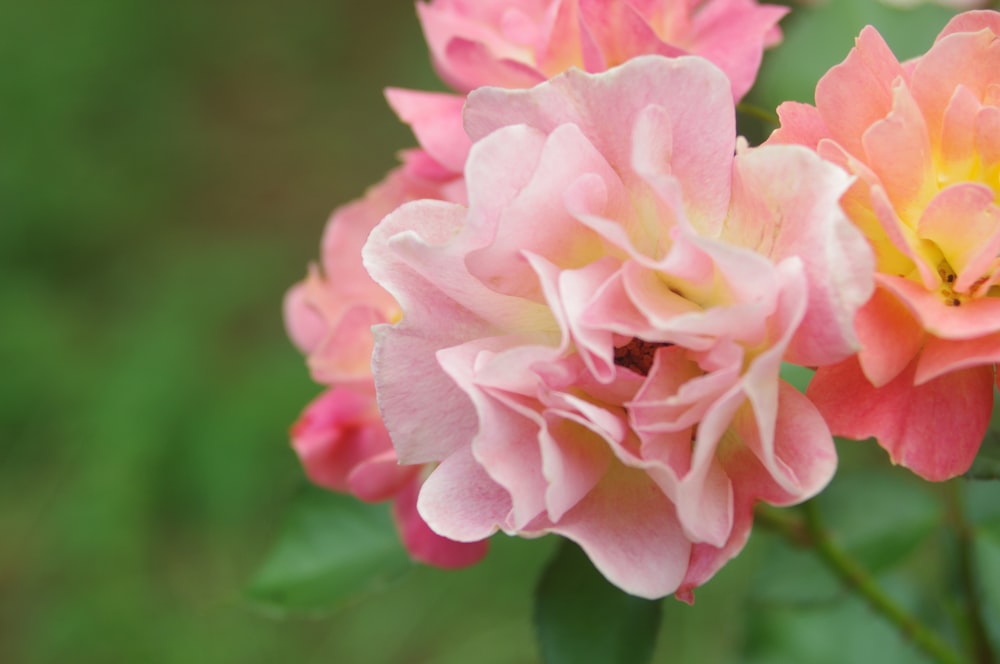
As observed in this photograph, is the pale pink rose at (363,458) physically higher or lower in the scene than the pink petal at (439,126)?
lower

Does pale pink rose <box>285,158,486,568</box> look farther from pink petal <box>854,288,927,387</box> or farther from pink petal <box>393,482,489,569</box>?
pink petal <box>854,288,927,387</box>

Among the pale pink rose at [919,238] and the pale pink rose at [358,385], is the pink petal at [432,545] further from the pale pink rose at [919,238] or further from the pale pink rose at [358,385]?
the pale pink rose at [919,238]

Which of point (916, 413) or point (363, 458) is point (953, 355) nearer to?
point (916, 413)

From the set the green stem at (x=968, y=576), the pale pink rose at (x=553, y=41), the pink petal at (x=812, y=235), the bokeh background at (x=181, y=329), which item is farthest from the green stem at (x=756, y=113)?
the bokeh background at (x=181, y=329)

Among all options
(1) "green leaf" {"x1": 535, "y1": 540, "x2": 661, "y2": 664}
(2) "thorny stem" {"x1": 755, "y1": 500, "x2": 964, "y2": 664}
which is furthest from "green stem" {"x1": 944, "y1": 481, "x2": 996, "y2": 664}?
(1) "green leaf" {"x1": 535, "y1": 540, "x2": 661, "y2": 664}

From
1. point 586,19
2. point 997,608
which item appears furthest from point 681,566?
point 997,608

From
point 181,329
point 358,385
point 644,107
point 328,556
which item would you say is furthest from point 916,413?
point 181,329

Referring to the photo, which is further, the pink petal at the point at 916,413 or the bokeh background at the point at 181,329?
the bokeh background at the point at 181,329

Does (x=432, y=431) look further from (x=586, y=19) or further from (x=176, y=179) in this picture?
(x=176, y=179)
